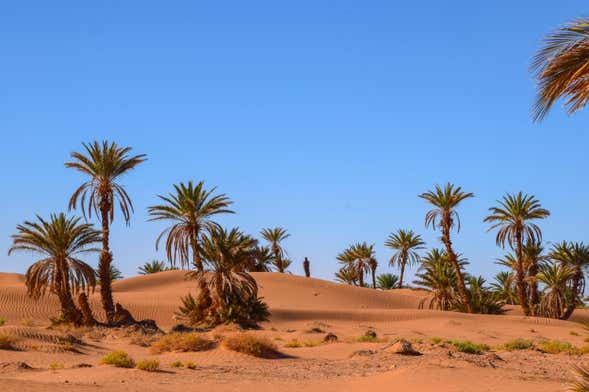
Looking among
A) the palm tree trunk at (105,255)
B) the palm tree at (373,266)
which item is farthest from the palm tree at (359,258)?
the palm tree trunk at (105,255)

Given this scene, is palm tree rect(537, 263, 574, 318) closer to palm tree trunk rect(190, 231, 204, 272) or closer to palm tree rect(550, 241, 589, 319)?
palm tree rect(550, 241, 589, 319)

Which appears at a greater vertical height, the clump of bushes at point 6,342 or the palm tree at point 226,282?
the palm tree at point 226,282

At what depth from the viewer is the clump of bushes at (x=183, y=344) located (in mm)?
23156

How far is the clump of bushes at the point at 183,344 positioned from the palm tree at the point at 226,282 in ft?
37.5

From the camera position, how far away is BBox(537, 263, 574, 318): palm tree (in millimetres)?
48938

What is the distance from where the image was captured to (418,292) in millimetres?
74438

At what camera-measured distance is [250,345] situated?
22.3 meters

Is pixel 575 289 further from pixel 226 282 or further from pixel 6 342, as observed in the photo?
pixel 6 342

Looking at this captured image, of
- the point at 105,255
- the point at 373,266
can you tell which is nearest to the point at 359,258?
the point at 373,266

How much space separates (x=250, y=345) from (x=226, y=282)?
44.2ft

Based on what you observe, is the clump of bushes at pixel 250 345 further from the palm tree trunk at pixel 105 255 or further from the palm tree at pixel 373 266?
the palm tree at pixel 373 266

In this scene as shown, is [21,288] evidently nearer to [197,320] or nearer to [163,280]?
[163,280]

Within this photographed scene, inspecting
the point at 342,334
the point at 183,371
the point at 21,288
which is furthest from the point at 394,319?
the point at 183,371

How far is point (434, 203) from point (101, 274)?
84.1ft
